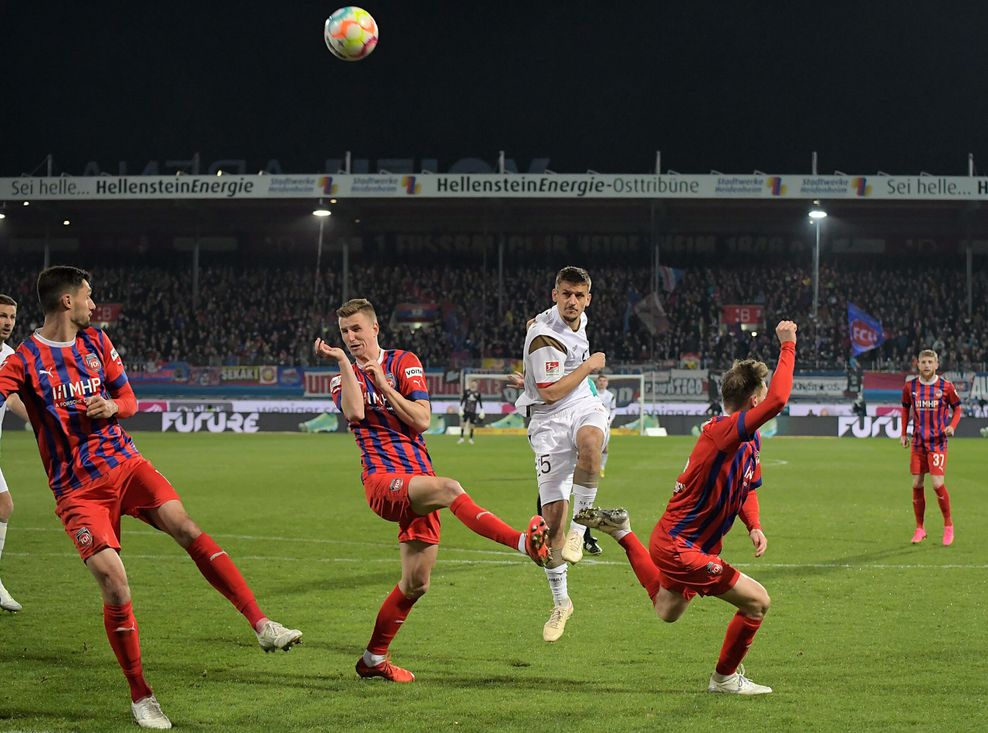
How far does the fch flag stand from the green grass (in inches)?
1310

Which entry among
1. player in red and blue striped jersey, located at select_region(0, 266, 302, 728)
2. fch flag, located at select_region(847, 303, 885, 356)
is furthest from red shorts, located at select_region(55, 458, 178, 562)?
fch flag, located at select_region(847, 303, 885, 356)

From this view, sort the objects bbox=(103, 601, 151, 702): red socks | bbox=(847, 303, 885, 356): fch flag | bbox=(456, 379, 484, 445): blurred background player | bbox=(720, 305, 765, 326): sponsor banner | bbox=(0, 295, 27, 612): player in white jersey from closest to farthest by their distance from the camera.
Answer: bbox=(103, 601, 151, 702): red socks, bbox=(0, 295, 27, 612): player in white jersey, bbox=(456, 379, 484, 445): blurred background player, bbox=(847, 303, 885, 356): fch flag, bbox=(720, 305, 765, 326): sponsor banner

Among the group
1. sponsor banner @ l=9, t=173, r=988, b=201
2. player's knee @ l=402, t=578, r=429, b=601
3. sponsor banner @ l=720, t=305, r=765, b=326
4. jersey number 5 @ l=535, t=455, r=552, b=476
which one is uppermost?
sponsor banner @ l=9, t=173, r=988, b=201

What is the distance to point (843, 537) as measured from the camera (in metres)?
14.0

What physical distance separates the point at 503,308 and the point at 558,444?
4523 cm

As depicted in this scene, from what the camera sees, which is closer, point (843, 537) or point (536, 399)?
point (536, 399)

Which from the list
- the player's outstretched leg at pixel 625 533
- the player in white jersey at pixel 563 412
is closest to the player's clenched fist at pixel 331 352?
the player's outstretched leg at pixel 625 533

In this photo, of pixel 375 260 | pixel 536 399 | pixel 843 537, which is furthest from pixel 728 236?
pixel 536 399

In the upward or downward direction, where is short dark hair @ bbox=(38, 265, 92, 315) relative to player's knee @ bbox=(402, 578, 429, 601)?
upward

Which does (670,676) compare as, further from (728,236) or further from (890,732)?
(728,236)

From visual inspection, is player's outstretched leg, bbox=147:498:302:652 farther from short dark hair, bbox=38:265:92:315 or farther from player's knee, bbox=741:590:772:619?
player's knee, bbox=741:590:772:619

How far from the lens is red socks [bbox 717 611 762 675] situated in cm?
628

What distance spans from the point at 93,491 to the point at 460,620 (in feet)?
11.1

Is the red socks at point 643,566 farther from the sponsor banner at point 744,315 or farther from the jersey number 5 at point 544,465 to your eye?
the sponsor banner at point 744,315
